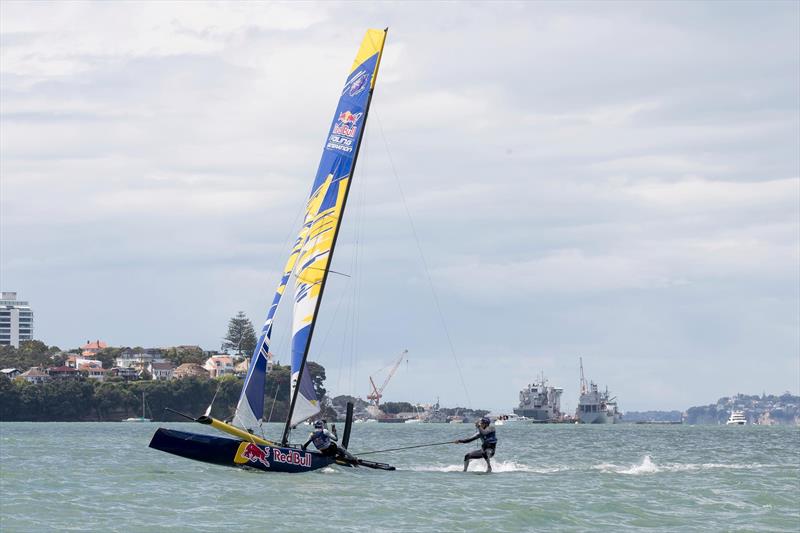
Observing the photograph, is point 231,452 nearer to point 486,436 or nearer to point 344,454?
point 344,454

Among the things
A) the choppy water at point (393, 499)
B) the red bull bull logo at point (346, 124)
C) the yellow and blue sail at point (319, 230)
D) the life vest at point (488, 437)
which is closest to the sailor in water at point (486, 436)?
the life vest at point (488, 437)

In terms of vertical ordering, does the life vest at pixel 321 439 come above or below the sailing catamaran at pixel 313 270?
below

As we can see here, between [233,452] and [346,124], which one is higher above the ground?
[346,124]

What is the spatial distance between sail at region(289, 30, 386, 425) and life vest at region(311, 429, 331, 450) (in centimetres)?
170

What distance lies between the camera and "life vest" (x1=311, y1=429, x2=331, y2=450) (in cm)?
3791

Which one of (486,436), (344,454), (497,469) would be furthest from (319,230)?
(497,469)

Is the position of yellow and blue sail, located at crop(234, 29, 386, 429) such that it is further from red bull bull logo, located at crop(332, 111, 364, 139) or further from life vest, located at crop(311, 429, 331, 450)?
life vest, located at crop(311, 429, 331, 450)

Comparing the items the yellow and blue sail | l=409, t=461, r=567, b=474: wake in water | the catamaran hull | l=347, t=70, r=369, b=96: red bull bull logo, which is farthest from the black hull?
l=347, t=70, r=369, b=96: red bull bull logo

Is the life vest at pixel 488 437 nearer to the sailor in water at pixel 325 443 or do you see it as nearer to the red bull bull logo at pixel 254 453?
the sailor in water at pixel 325 443

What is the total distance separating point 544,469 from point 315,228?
13841mm

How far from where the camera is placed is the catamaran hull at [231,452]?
36.5 m

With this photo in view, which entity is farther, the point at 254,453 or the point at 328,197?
the point at 328,197

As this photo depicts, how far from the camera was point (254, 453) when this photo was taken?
36844mm

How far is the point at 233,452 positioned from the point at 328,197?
899 cm
